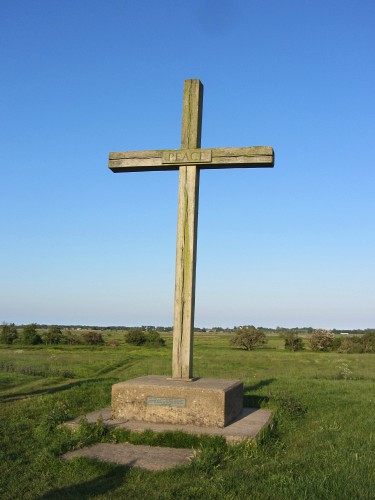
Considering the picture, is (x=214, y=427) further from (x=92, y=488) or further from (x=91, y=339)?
(x=91, y=339)

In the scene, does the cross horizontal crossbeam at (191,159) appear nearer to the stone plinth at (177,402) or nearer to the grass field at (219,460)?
the stone plinth at (177,402)

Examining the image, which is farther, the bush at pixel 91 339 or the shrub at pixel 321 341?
the bush at pixel 91 339

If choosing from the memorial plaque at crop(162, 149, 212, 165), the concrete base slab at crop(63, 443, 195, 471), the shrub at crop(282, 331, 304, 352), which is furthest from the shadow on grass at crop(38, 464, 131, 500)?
the shrub at crop(282, 331, 304, 352)

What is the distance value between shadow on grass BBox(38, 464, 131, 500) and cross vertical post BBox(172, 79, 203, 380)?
10.2 ft

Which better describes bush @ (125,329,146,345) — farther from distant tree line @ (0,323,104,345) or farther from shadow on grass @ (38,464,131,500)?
shadow on grass @ (38,464,131,500)

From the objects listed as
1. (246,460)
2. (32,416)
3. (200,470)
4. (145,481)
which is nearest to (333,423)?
(246,460)

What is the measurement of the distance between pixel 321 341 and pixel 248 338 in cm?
990

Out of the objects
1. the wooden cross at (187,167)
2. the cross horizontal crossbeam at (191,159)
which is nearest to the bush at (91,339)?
the cross horizontal crossbeam at (191,159)

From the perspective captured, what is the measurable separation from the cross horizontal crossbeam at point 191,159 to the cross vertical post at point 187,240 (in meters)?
0.18

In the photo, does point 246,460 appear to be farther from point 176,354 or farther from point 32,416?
point 32,416

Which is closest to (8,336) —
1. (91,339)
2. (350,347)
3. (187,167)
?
(91,339)

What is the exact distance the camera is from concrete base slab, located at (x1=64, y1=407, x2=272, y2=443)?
729 centimetres

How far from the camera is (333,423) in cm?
869

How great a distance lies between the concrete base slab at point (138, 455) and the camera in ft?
20.6
